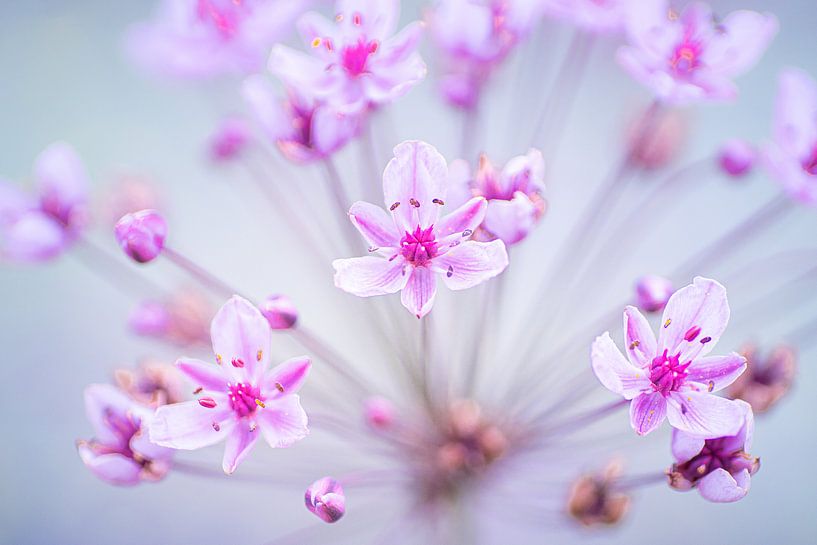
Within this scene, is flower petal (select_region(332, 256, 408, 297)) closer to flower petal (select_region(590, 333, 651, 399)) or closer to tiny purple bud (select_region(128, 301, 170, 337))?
flower petal (select_region(590, 333, 651, 399))

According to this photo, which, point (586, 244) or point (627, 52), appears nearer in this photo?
point (627, 52)

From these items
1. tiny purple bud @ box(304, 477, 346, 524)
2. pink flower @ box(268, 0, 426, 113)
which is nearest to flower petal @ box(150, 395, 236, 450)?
tiny purple bud @ box(304, 477, 346, 524)

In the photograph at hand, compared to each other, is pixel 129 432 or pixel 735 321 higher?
pixel 735 321

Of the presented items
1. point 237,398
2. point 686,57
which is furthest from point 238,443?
point 686,57

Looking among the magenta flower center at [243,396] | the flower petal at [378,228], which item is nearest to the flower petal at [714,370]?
the flower petal at [378,228]

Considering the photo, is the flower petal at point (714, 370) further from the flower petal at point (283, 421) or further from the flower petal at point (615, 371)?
the flower petal at point (283, 421)

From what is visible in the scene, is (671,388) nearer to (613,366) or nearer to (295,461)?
(613,366)

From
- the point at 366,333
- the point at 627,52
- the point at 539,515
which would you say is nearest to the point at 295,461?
the point at 366,333
